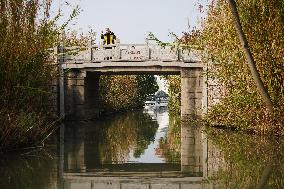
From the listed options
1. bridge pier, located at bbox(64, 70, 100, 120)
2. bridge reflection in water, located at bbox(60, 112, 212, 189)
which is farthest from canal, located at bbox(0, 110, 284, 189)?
bridge pier, located at bbox(64, 70, 100, 120)

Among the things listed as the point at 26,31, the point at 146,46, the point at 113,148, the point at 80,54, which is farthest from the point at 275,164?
the point at 80,54

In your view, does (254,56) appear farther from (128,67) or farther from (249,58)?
(128,67)

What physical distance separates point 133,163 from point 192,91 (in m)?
12.1

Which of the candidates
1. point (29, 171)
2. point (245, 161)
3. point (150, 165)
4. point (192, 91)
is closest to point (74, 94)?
point (192, 91)

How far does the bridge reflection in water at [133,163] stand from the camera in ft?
22.0

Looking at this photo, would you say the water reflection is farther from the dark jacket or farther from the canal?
the dark jacket

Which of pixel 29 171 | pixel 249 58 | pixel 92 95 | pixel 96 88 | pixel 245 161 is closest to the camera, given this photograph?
pixel 29 171

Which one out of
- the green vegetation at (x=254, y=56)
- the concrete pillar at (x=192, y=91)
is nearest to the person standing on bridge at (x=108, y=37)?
the concrete pillar at (x=192, y=91)

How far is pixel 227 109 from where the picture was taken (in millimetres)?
15328

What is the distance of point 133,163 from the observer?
881cm

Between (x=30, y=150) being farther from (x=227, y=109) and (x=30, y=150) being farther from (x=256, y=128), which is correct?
(x=227, y=109)

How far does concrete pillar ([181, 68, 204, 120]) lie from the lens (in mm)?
20422

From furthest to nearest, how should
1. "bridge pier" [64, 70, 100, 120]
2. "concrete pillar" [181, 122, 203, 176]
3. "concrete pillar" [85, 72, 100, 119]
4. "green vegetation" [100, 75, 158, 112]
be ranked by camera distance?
"green vegetation" [100, 75, 158, 112], "concrete pillar" [85, 72, 100, 119], "bridge pier" [64, 70, 100, 120], "concrete pillar" [181, 122, 203, 176]

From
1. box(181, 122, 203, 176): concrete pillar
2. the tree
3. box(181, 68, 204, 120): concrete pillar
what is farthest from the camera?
box(181, 68, 204, 120): concrete pillar
